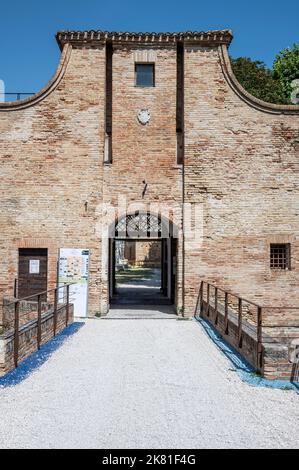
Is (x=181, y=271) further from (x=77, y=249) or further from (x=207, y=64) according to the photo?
(x=207, y=64)

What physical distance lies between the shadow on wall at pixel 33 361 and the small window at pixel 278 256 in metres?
6.98

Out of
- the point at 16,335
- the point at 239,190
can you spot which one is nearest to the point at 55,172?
the point at 239,190

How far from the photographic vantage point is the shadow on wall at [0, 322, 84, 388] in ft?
23.3

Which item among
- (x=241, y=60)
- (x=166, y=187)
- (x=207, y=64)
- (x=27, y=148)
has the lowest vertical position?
(x=166, y=187)

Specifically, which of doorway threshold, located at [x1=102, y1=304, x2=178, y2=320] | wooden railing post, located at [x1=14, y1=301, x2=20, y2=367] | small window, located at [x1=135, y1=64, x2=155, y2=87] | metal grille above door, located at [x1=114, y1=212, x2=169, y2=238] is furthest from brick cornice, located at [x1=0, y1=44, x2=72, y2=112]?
wooden railing post, located at [x1=14, y1=301, x2=20, y2=367]

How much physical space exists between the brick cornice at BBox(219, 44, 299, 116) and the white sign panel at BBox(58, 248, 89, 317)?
289 inches

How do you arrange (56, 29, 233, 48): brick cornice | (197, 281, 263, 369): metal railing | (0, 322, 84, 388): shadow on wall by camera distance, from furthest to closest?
(56, 29, 233, 48): brick cornice < (197, 281, 263, 369): metal railing < (0, 322, 84, 388): shadow on wall

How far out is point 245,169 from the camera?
14.1 meters

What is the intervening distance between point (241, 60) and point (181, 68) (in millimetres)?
17492

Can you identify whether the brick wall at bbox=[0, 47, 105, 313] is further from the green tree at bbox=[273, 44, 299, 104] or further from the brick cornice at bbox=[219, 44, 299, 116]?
the green tree at bbox=[273, 44, 299, 104]

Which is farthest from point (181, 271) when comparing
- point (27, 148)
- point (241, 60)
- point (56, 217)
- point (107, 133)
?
point (241, 60)

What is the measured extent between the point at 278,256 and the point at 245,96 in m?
5.47

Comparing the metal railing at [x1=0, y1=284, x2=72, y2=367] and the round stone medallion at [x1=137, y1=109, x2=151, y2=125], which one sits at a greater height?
the round stone medallion at [x1=137, y1=109, x2=151, y2=125]
